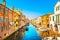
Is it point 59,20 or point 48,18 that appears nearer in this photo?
point 59,20

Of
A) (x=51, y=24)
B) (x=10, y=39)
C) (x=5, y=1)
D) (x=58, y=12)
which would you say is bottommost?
(x=10, y=39)

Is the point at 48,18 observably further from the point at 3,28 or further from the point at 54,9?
the point at 3,28

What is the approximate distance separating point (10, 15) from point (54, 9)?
185 centimetres

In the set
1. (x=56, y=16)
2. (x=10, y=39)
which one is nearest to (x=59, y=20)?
(x=56, y=16)

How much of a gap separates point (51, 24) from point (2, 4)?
5.52ft

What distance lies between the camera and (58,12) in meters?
4.89

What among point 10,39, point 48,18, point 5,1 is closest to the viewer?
point 10,39

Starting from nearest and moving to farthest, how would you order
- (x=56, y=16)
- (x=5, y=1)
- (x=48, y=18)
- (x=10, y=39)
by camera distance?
(x=10, y=39), (x=5, y=1), (x=56, y=16), (x=48, y=18)

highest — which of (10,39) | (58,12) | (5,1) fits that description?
(5,1)

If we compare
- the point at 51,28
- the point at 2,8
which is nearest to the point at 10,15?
the point at 2,8

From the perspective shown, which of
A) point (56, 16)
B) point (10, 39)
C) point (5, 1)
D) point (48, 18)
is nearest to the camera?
point (10, 39)

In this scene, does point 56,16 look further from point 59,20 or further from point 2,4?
point 2,4

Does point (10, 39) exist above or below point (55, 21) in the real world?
below

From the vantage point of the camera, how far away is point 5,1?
4652mm
